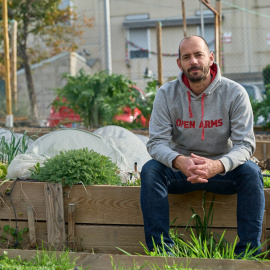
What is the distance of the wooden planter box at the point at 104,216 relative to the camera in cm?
348

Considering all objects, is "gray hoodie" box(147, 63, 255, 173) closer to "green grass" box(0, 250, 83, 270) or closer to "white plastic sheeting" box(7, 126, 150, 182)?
"white plastic sheeting" box(7, 126, 150, 182)

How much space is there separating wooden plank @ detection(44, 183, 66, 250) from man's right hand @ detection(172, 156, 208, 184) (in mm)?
783

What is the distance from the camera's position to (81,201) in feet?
11.6

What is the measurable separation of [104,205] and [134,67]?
59.6 feet

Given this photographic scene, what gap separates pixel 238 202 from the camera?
10.4ft

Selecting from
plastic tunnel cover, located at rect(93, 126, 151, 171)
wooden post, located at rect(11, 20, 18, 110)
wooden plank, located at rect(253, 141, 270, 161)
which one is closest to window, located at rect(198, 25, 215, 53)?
wooden post, located at rect(11, 20, 18, 110)

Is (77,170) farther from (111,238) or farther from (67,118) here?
(67,118)

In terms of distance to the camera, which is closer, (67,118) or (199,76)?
(199,76)

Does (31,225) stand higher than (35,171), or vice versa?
(35,171)

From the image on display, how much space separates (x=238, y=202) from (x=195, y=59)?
0.92 meters

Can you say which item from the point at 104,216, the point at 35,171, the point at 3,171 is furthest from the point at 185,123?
the point at 3,171

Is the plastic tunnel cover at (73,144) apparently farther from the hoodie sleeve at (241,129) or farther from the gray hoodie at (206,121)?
A: the hoodie sleeve at (241,129)

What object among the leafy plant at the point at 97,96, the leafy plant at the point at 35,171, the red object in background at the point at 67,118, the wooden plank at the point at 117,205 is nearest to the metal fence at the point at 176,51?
the red object in background at the point at 67,118

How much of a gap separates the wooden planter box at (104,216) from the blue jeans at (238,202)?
27cm
